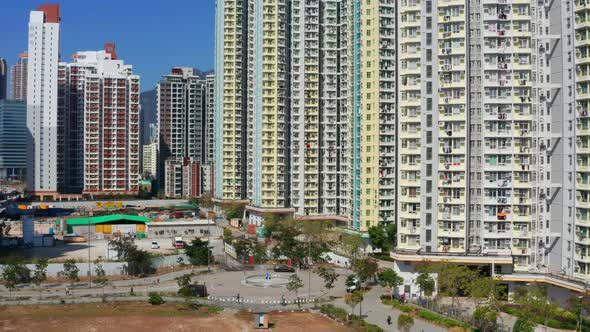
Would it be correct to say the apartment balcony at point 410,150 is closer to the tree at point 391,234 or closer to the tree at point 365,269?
the tree at point 365,269

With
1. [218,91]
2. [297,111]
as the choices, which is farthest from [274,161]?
[218,91]

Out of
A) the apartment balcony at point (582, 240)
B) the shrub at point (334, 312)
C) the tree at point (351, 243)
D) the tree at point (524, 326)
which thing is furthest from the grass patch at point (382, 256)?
the tree at point (524, 326)

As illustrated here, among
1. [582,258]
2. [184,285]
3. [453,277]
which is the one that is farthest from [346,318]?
[582,258]

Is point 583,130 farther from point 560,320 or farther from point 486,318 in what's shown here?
point 486,318

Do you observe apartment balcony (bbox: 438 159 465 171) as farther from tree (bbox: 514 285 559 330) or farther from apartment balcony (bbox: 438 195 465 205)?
tree (bbox: 514 285 559 330)

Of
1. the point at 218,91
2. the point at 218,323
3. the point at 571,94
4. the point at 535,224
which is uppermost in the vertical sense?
the point at 218,91

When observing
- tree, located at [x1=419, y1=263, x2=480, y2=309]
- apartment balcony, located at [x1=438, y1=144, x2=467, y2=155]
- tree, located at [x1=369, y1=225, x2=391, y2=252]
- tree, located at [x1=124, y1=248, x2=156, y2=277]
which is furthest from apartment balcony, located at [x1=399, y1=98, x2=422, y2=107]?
tree, located at [x1=124, y1=248, x2=156, y2=277]

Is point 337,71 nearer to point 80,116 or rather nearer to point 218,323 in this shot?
point 218,323

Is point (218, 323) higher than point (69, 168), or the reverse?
point (69, 168)
